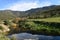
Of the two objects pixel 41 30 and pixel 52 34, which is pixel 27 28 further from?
pixel 52 34

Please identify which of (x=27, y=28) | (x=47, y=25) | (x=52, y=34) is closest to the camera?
(x=52, y=34)

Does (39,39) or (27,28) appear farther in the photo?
(27,28)

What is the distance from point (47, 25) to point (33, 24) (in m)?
7.87

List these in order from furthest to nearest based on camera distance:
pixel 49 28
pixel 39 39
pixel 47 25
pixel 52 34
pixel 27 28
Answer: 1. pixel 27 28
2. pixel 47 25
3. pixel 49 28
4. pixel 52 34
5. pixel 39 39

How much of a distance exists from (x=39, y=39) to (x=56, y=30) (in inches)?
348

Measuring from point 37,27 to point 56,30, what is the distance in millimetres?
10233

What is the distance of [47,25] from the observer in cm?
6256

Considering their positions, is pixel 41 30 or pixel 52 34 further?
pixel 41 30

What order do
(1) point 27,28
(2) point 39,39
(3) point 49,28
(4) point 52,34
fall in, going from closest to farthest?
1. (2) point 39,39
2. (4) point 52,34
3. (3) point 49,28
4. (1) point 27,28

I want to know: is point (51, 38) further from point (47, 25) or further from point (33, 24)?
point (33, 24)

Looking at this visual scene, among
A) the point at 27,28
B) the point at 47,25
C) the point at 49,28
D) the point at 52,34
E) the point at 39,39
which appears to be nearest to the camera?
the point at 39,39

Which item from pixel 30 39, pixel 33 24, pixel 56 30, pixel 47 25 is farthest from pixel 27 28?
pixel 30 39

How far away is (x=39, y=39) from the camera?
48062 mm

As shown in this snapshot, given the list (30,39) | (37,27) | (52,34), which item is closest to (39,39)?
(30,39)
